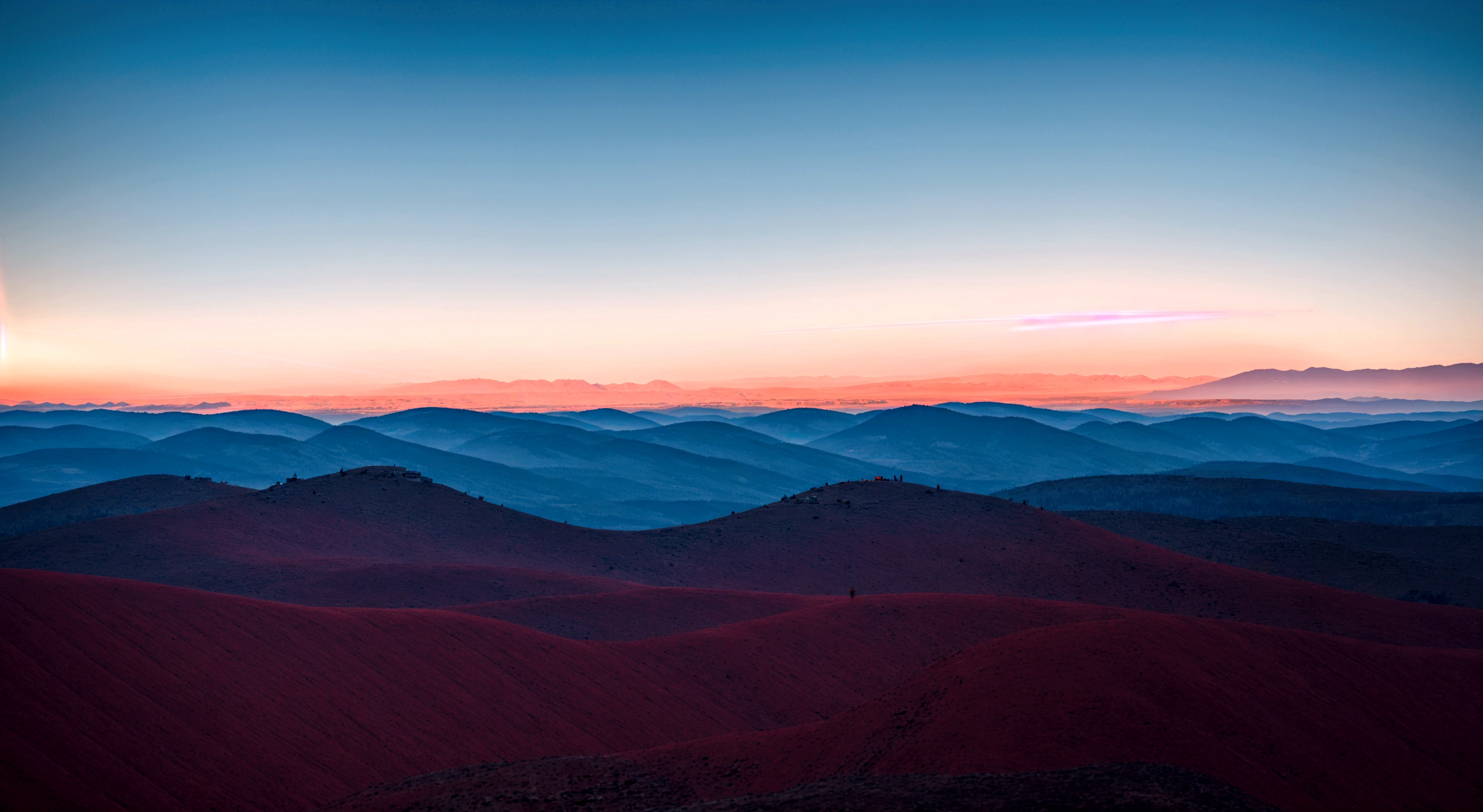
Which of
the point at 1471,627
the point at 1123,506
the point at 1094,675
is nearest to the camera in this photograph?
the point at 1094,675

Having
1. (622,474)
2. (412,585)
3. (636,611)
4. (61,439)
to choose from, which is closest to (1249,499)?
(636,611)

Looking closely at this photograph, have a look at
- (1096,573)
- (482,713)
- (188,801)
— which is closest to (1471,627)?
(1096,573)

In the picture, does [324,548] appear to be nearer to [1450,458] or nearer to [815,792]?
[815,792]

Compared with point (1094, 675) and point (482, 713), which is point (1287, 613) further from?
point (482, 713)

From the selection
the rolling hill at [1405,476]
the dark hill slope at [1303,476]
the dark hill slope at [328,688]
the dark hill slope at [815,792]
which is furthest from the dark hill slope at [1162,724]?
the rolling hill at [1405,476]

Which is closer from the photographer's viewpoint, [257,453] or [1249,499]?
[1249,499]

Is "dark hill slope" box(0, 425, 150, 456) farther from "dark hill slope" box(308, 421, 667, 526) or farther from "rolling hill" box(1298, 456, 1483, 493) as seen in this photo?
"rolling hill" box(1298, 456, 1483, 493)

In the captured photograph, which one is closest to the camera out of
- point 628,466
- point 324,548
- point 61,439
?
point 324,548
